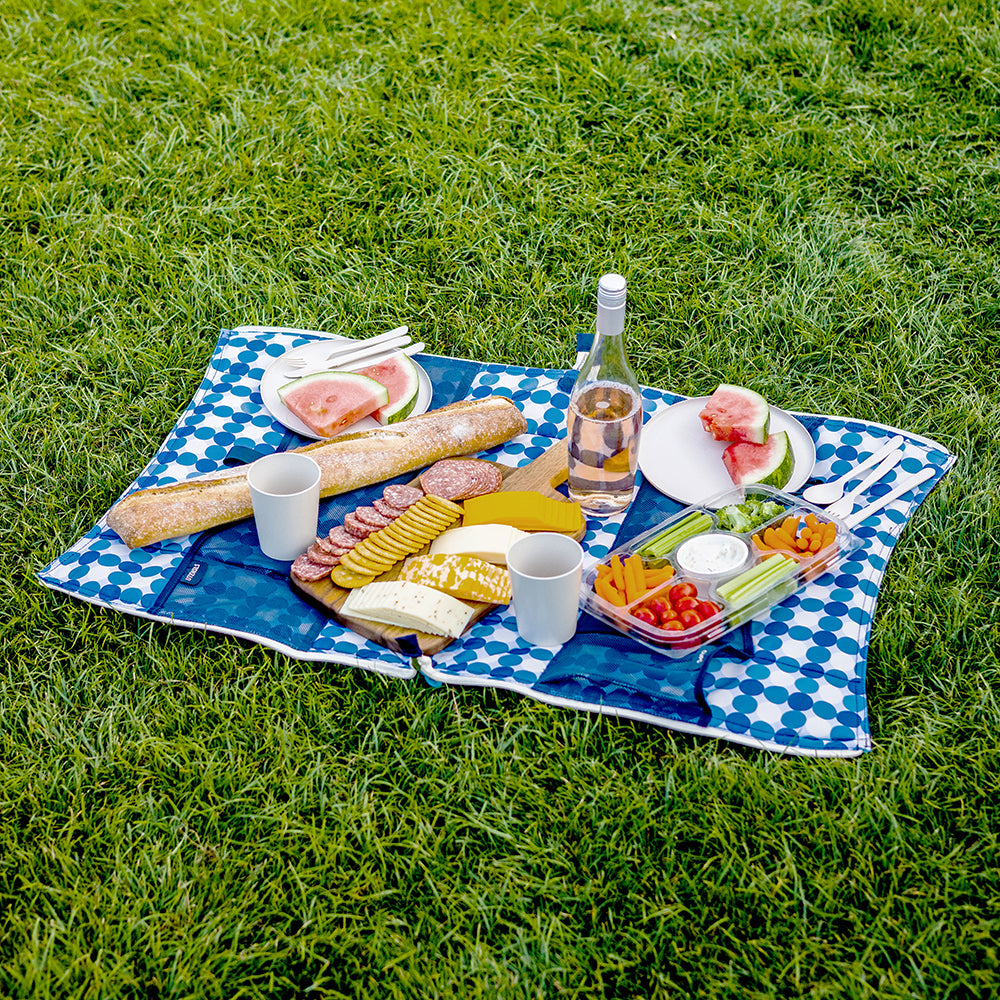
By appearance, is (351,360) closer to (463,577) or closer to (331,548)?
(331,548)

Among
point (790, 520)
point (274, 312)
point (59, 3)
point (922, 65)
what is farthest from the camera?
point (59, 3)

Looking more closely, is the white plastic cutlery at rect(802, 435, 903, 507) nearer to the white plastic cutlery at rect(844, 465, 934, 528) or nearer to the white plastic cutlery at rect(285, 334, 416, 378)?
the white plastic cutlery at rect(844, 465, 934, 528)

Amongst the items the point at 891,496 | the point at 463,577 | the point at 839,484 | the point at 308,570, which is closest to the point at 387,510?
the point at 308,570

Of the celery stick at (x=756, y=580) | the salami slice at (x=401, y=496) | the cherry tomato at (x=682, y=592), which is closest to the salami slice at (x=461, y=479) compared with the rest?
the salami slice at (x=401, y=496)

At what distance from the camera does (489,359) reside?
4.54 m

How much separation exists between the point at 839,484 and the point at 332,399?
1826mm

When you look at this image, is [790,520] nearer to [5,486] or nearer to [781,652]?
[781,652]

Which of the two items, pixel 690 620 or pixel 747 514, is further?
pixel 747 514

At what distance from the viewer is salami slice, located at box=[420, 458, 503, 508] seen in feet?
11.7

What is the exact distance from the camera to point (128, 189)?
5.50 m

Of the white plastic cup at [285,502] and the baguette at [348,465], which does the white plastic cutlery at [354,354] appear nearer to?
the baguette at [348,465]

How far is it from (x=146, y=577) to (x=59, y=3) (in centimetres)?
486

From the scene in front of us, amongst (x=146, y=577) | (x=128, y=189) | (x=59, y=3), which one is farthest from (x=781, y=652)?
(x=59, y=3)

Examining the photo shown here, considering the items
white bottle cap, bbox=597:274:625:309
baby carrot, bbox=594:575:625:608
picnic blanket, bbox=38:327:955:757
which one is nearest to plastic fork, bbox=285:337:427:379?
picnic blanket, bbox=38:327:955:757
